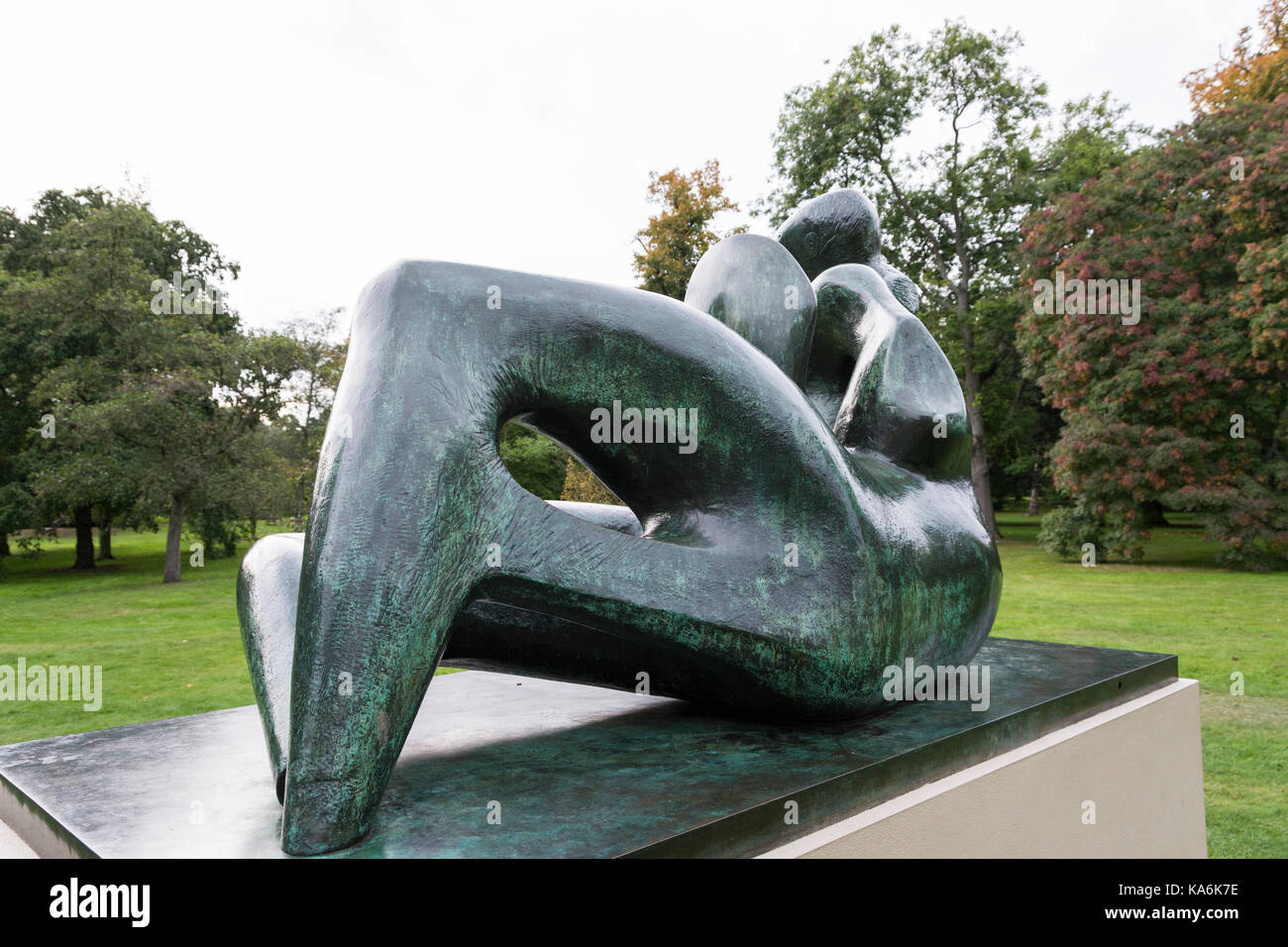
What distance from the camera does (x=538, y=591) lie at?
2.55m

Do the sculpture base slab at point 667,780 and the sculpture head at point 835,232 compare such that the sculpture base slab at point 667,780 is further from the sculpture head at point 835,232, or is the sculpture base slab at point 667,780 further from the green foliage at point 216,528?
the green foliage at point 216,528

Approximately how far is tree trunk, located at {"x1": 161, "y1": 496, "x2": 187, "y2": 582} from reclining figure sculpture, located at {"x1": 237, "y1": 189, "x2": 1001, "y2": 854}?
1673 cm

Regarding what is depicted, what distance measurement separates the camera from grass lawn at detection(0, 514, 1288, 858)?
220 inches

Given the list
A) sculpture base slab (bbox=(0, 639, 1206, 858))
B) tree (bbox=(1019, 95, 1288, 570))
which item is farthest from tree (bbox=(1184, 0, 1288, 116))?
sculpture base slab (bbox=(0, 639, 1206, 858))

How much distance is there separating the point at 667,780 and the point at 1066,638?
27.5ft

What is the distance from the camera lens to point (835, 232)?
4.66 meters

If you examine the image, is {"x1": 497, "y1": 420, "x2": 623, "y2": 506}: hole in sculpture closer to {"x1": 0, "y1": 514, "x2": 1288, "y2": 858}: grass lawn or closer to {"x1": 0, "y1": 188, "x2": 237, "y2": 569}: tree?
{"x1": 0, "y1": 514, "x2": 1288, "y2": 858}: grass lawn

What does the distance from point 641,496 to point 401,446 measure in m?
0.97

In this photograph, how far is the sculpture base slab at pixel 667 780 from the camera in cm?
222

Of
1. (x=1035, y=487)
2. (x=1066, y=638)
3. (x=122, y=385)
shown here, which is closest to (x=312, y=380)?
(x=122, y=385)

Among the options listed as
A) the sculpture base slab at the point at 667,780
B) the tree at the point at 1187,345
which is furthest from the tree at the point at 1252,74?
the sculpture base slab at the point at 667,780
